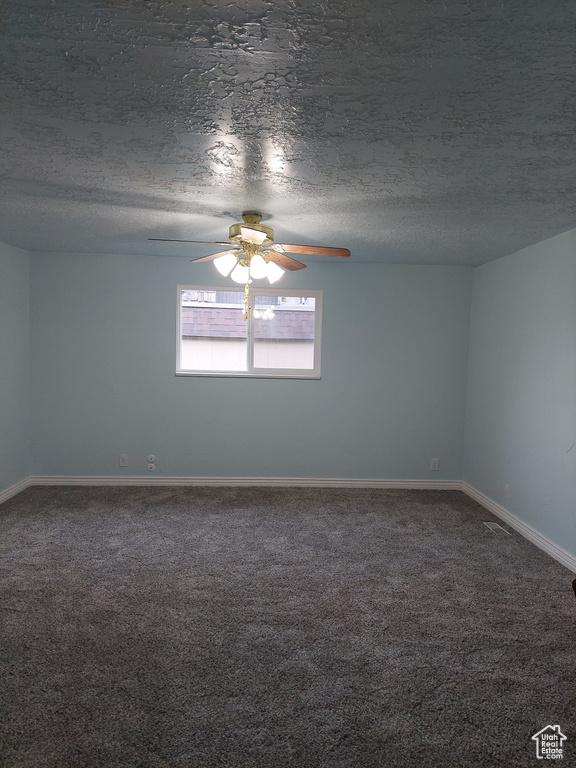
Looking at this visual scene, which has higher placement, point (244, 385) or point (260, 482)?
point (244, 385)

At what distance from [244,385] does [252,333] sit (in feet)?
1.79

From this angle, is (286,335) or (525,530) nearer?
(525,530)

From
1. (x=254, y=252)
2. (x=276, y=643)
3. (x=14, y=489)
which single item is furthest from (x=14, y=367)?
(x=276, y=643)

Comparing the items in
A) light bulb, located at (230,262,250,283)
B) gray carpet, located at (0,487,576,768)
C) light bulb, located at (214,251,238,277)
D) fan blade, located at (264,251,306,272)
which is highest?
fan blade, located at (264,251,306,272)

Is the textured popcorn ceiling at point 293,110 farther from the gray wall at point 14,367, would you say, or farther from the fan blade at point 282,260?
the gray wall at point 14,367

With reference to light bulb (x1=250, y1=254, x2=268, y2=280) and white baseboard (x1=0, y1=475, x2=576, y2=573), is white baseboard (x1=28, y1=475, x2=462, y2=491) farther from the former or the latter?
light bulb (x1=250, y1=254, x2=268, y2=280)

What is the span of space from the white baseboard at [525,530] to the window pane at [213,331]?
264 centimetres

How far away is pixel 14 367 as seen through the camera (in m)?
4.57

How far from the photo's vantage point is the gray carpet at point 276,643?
1.79 metres

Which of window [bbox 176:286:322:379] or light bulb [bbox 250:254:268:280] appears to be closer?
light bulb [bbox 250:254:268:280]

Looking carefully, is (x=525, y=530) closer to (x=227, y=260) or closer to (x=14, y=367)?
(x=227, y=260)

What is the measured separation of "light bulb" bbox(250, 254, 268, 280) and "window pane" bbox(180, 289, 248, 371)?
6.38ft

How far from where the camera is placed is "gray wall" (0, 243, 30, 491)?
172 inches

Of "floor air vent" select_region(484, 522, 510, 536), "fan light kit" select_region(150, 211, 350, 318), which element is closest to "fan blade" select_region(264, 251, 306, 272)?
"fan light kit" select_region(150, 211, 350, 318)
